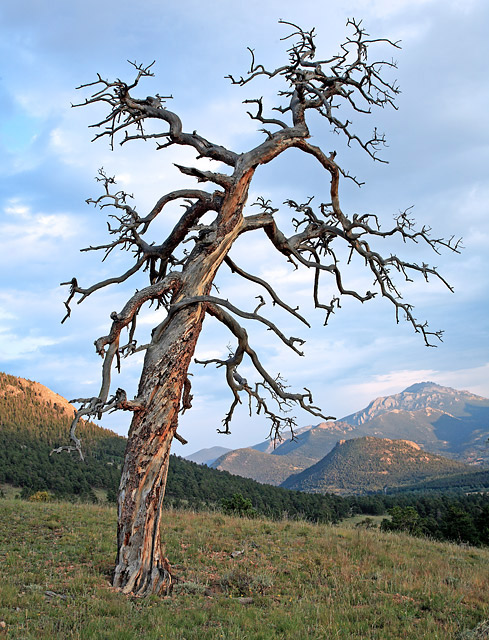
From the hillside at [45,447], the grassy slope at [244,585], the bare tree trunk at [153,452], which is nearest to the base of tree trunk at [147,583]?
the bare tree trunk at [153,452]

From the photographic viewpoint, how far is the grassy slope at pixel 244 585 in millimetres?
5742

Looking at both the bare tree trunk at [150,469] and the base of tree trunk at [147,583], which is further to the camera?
the bare tree trunk at [150,469]

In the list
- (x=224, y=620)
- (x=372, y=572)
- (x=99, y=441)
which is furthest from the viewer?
(x=99, y=441)

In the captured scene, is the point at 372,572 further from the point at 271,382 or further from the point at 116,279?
the point at 116,279

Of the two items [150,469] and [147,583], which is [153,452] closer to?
[150,469]

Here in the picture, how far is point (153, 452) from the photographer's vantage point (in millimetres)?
7559

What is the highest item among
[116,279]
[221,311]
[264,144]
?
[264,144]

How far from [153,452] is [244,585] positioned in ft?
9.12

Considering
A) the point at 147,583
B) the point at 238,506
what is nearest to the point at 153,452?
the point at 147,583

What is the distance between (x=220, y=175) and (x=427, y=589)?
8.48m

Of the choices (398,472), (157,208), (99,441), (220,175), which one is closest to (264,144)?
(220,175)

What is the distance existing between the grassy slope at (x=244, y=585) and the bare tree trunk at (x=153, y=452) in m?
0.44

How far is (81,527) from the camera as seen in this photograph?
11.7 metres

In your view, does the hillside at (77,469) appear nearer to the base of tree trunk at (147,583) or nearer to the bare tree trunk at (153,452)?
the base of tree trunk at (147,583)
